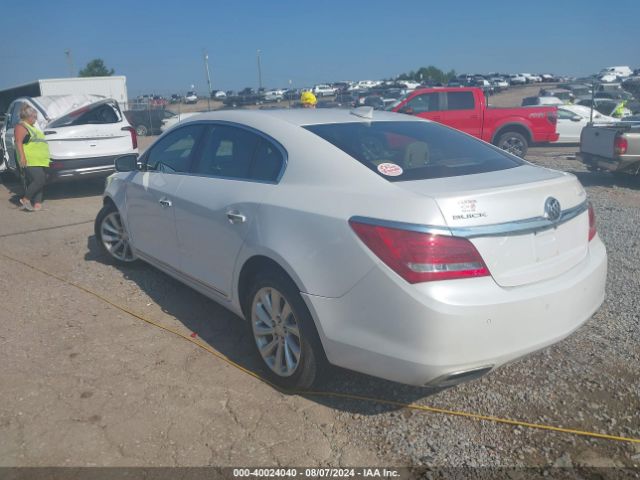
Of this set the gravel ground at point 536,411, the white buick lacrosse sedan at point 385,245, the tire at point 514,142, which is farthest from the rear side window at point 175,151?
the tire at point 514,142

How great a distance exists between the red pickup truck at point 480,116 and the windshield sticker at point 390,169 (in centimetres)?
1149

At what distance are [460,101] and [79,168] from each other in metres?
9.25

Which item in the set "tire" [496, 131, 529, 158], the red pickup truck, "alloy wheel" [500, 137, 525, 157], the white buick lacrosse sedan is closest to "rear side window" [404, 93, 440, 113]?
the red pickup truck

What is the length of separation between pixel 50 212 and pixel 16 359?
5834 millimetres

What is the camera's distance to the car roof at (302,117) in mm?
3693

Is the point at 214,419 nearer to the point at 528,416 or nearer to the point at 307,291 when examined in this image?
the point at 307,291

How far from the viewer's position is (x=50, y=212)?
357 inches

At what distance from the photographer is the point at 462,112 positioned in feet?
46.4

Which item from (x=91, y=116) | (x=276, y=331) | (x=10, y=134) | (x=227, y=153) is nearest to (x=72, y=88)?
(x=10, y=134)

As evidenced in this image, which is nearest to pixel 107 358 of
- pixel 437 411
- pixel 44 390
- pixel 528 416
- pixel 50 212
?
pixel 44 390

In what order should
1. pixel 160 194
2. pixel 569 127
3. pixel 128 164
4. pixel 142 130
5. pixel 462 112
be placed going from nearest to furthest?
pixel 160 194 < pixel 128 164 < pixel 462 112 < pixel 569 127 < pixel 142 130

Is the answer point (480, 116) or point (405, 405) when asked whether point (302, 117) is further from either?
point (480, 116)

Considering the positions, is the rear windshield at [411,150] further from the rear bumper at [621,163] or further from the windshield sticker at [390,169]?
the rear bumper at [621,163]

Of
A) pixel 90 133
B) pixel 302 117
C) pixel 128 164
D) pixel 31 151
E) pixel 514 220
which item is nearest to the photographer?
pixel 514 220
